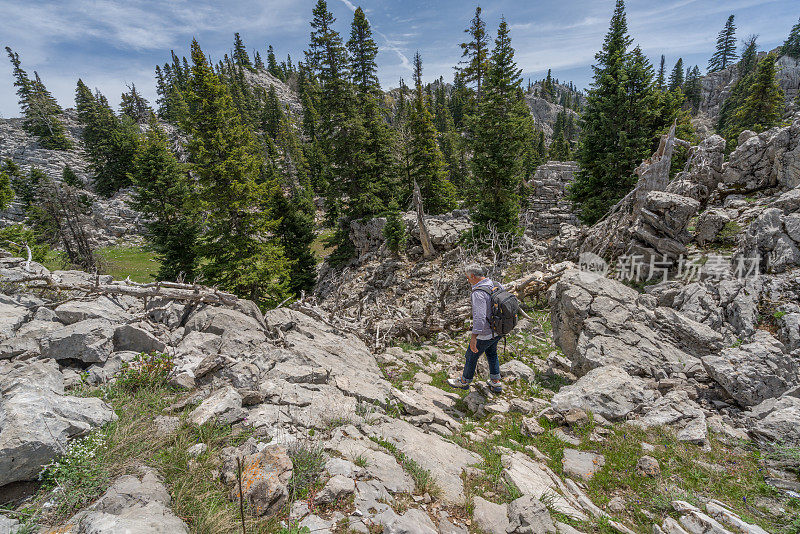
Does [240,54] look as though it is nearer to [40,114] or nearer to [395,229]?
[40,114]

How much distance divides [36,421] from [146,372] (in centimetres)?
225

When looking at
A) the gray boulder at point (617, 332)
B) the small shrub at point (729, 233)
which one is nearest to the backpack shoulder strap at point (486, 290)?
the gray boulder at point (617, 332)

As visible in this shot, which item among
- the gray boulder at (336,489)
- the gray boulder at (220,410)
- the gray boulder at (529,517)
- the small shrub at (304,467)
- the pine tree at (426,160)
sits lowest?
the gray boulder at (529,517)

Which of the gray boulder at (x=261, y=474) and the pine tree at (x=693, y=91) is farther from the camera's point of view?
the pine tree at (x=693, y=91)

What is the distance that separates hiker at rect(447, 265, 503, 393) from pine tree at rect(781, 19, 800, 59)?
149m

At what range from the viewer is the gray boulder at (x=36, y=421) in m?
3.04

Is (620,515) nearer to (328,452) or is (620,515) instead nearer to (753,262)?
(328,452)

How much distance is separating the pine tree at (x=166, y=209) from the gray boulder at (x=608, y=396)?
75.3 feet

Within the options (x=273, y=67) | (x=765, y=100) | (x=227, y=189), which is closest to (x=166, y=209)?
(x=227, y=189)

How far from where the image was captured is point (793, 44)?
88.9 metres

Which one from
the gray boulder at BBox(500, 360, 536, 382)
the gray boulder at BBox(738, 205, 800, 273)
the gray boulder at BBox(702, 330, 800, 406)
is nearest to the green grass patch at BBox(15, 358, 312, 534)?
the gray boulder at BBox(500, 360, 536, 382)

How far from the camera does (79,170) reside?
65500 millimetres

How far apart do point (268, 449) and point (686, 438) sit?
6.72 m

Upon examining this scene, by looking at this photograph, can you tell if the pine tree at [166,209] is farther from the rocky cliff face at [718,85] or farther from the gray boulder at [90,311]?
the rocky cliff face at [718,85]
